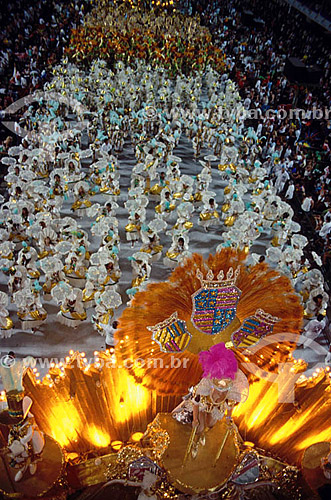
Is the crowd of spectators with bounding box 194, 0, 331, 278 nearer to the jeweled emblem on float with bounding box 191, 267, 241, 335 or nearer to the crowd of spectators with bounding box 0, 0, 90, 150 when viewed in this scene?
the jeweled emblem on float with bounding box 191, 267, 241, 335

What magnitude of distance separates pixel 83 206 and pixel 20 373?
6.50 m

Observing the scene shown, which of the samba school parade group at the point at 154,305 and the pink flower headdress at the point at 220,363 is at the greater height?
the pink flower headdress at the point at 220,363

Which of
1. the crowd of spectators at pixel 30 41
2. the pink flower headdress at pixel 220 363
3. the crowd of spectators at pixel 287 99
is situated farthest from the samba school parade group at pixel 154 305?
the crowd of spectators at pixel 30 41

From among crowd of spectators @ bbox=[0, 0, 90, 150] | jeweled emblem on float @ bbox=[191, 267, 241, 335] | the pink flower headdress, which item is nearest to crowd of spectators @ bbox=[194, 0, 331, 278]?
jeweled emblem on float @ bbox=[191, 267, 241, 335]

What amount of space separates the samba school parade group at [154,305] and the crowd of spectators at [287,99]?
0.33 m

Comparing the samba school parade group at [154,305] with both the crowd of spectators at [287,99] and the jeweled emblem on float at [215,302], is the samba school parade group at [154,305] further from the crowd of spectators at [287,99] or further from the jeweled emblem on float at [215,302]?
the crowd of spectators at [287,99]

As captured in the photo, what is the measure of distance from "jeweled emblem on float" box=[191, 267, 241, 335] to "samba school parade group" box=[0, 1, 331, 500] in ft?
0.04

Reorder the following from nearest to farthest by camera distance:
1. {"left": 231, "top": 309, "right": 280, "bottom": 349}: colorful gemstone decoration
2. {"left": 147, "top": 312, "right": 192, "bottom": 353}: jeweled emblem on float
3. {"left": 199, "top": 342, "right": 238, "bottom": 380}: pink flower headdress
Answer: {"left": 199, "top": 342, "right": 238, "bottom": 380}: pink flower headdress → {"left": 147, "top": 312, "right": 192, "bottom": 353}: jeweled emblem on float → {"left": 231, "top": 309, "right": 280, "bottom": 349}: colorful gemstone decoration

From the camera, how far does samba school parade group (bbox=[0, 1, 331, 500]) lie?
12.3 ft

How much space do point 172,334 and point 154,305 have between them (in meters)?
0.29

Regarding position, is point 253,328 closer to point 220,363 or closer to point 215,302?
point 215,302

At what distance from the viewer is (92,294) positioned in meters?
7.15

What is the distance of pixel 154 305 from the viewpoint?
3779mm

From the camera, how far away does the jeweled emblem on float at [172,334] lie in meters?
3.67
